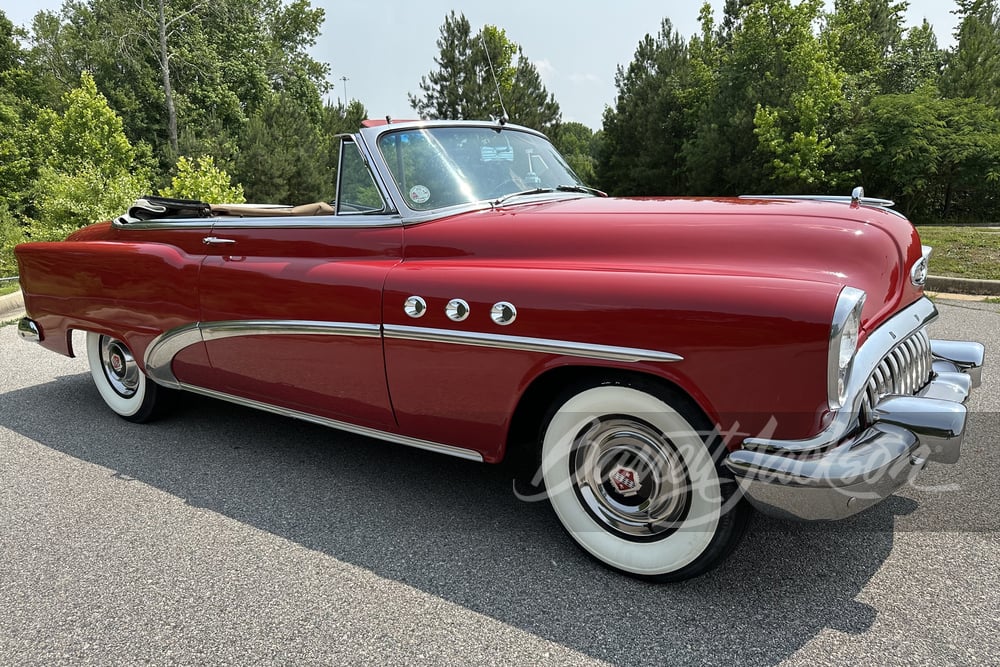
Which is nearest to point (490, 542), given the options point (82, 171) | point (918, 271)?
point (918, 271)

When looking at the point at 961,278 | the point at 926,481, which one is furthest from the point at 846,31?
the point at 926,481

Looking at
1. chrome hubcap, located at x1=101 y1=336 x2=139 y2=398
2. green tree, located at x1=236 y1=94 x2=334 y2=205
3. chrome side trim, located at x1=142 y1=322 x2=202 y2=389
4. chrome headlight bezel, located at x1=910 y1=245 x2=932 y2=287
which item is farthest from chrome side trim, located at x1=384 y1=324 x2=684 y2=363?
green tree, located at x1=236 y1=94 x2=334 y2=205

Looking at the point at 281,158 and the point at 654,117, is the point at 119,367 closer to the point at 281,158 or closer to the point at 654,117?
the point at 281,158

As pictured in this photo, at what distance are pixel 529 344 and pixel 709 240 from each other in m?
0.73

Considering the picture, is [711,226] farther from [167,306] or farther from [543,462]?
[167,306]

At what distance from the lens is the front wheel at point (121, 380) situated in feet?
13.8

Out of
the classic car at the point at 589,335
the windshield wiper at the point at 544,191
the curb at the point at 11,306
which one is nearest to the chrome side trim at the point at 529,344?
the classic car at the point at 589,335

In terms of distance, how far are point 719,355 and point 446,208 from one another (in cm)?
144

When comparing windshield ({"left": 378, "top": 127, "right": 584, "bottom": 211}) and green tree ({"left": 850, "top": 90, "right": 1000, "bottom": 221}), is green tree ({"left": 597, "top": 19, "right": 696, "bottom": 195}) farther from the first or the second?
windshield ({"left": 378, "top": 127, "right": 584, "bottom": 211})

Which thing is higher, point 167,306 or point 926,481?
point 167,306

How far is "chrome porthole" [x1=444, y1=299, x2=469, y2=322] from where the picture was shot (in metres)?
2.56

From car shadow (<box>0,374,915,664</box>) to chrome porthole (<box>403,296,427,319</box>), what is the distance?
88cm

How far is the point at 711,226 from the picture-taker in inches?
98.0

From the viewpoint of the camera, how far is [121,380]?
4.38 metres
